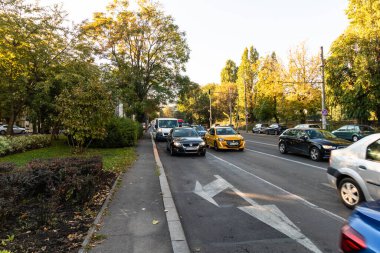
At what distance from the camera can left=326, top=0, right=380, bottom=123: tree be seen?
82.9ft

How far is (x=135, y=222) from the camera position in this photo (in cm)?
512

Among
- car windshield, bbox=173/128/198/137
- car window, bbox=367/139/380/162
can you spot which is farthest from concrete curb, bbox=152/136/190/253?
car windshield, bbox=173/128/198/137

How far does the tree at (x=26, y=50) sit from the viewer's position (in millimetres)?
15203

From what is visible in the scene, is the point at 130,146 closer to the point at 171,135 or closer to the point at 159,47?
the point at 171,135

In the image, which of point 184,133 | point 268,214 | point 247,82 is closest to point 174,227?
point 268,214

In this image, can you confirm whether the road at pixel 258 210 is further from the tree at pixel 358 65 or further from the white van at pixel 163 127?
the tree at pixel 358 65

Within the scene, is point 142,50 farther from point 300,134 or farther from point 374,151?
point 374,151

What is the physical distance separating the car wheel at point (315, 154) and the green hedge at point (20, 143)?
14938 millimetres

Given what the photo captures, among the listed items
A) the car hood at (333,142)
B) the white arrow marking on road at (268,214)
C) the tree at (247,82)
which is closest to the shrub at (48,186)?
the white arrow marking on road at (268,214)

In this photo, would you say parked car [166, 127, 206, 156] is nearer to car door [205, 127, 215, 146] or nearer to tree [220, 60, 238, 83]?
car door [205, 127, 215, 146]

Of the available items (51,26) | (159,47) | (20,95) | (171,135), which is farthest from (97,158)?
(159,47)

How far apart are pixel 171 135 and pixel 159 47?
18.5m

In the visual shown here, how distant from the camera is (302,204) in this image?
623 centimetres

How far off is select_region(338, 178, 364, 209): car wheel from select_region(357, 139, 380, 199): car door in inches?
11.3
